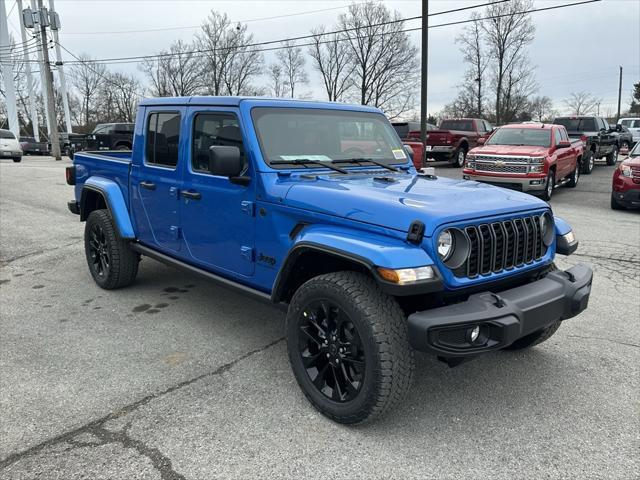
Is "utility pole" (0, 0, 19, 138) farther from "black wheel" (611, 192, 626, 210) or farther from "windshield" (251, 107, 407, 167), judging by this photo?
"windshield" (251, 107, 407, 167)

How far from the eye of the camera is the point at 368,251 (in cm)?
267

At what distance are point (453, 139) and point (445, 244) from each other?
1782 centimetres

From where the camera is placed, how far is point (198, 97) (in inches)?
161

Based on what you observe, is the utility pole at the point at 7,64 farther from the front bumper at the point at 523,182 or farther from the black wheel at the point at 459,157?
the front bumper at the point at 523,182

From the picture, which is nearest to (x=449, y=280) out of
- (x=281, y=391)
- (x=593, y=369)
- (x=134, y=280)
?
(x=281, y=391)

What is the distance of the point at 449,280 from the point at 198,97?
99.7 inches

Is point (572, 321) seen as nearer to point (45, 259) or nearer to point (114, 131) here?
point (45, 259)

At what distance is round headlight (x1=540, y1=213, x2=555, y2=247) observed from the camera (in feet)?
11.0

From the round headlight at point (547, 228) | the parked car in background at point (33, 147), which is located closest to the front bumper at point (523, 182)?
the round headlight at point (547, 228)

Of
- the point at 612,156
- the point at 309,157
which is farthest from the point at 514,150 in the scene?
the point at 612,156

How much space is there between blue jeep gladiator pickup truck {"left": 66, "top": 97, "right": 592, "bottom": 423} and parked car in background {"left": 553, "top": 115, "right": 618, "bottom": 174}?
15.2 metres

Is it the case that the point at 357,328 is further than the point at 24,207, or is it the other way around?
the point at 24,207

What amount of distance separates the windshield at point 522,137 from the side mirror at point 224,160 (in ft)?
34.8

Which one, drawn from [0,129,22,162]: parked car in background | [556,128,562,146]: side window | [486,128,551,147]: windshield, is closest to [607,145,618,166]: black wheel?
[556,128,562,146]: side window
